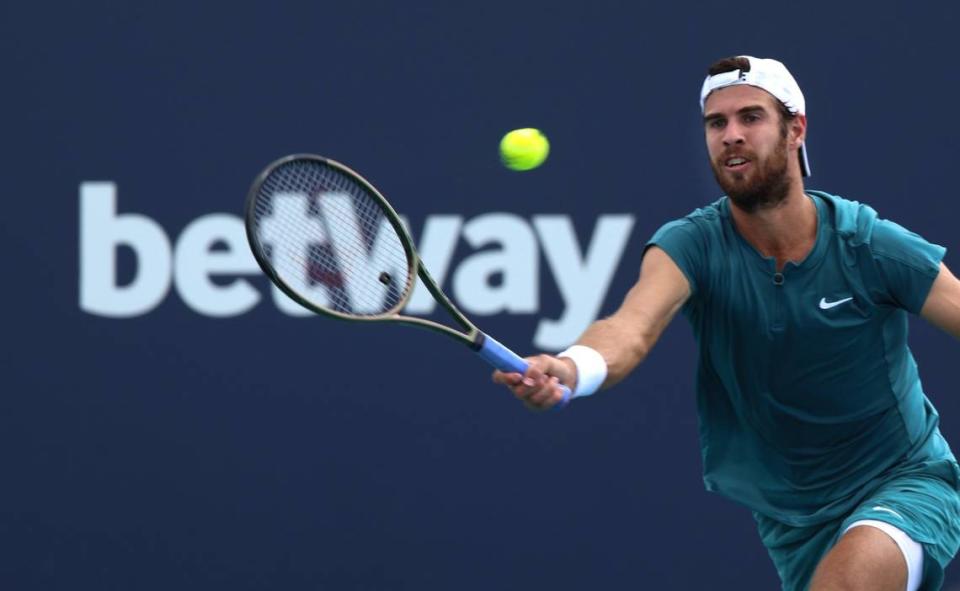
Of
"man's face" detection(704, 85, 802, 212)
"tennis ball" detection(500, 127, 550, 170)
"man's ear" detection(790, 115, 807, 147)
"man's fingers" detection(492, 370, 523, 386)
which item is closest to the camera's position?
"man's fingers" detection(492, 370, 523, 386)

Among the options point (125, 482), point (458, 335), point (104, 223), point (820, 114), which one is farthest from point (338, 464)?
point (458, 335)

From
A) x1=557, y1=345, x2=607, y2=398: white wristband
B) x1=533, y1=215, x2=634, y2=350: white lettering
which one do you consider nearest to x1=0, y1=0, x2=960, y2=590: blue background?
x1=533, y1=215, x2=634, y2=350: white lettering

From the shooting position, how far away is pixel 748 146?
4.28m

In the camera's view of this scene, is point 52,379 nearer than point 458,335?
No

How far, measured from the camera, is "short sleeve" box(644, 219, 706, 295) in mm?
4285

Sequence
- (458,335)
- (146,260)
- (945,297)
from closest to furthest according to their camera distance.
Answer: (458,335) → (945,297) → (146,260)

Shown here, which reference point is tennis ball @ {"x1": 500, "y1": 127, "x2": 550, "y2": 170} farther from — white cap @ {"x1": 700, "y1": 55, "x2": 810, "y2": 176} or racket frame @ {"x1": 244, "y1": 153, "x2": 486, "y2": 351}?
racket frame @ {"x1": 244, "y1": 153, "x2": 486, "y2": 351}

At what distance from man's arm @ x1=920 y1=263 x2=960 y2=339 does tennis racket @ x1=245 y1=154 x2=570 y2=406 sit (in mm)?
1003

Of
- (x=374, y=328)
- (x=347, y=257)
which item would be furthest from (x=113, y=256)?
(x=347, y=257)

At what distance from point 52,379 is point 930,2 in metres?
3.10

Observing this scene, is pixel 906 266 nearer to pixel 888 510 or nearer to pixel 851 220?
pixel 851 220

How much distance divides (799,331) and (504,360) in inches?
35.1

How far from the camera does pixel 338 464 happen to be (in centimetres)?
608

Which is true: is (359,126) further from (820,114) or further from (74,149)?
(820,114)
